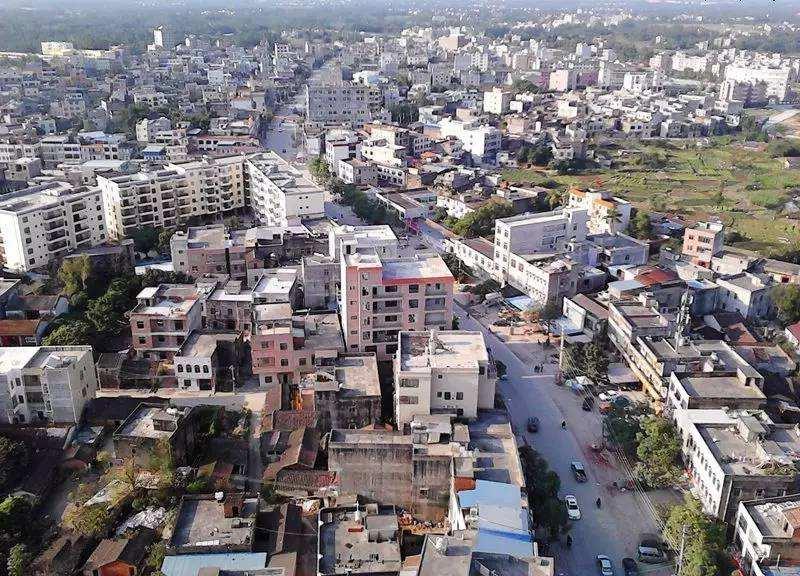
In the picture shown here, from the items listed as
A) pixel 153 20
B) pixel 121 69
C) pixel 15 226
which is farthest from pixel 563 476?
pixel 153 20

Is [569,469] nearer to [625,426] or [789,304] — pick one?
[625,426]

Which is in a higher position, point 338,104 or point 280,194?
point 338,104

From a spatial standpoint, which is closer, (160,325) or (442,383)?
(442,383)

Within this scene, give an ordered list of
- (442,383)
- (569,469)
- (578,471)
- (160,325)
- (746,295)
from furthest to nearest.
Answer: (746,295)
(160,325)
(569,469)
(578,471)
(442,383)

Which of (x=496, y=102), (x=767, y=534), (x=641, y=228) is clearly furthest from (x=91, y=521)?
(x=496, y=102)

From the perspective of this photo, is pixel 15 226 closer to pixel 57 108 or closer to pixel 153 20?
pixel 57 108

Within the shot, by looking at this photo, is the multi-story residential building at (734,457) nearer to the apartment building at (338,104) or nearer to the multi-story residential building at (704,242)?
the multi-story residential building at (704,242)

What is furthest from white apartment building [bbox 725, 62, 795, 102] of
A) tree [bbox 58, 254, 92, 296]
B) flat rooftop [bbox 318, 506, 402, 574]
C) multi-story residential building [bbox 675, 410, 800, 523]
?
flat rooftop [bbox 318, 506, 402, 574]
